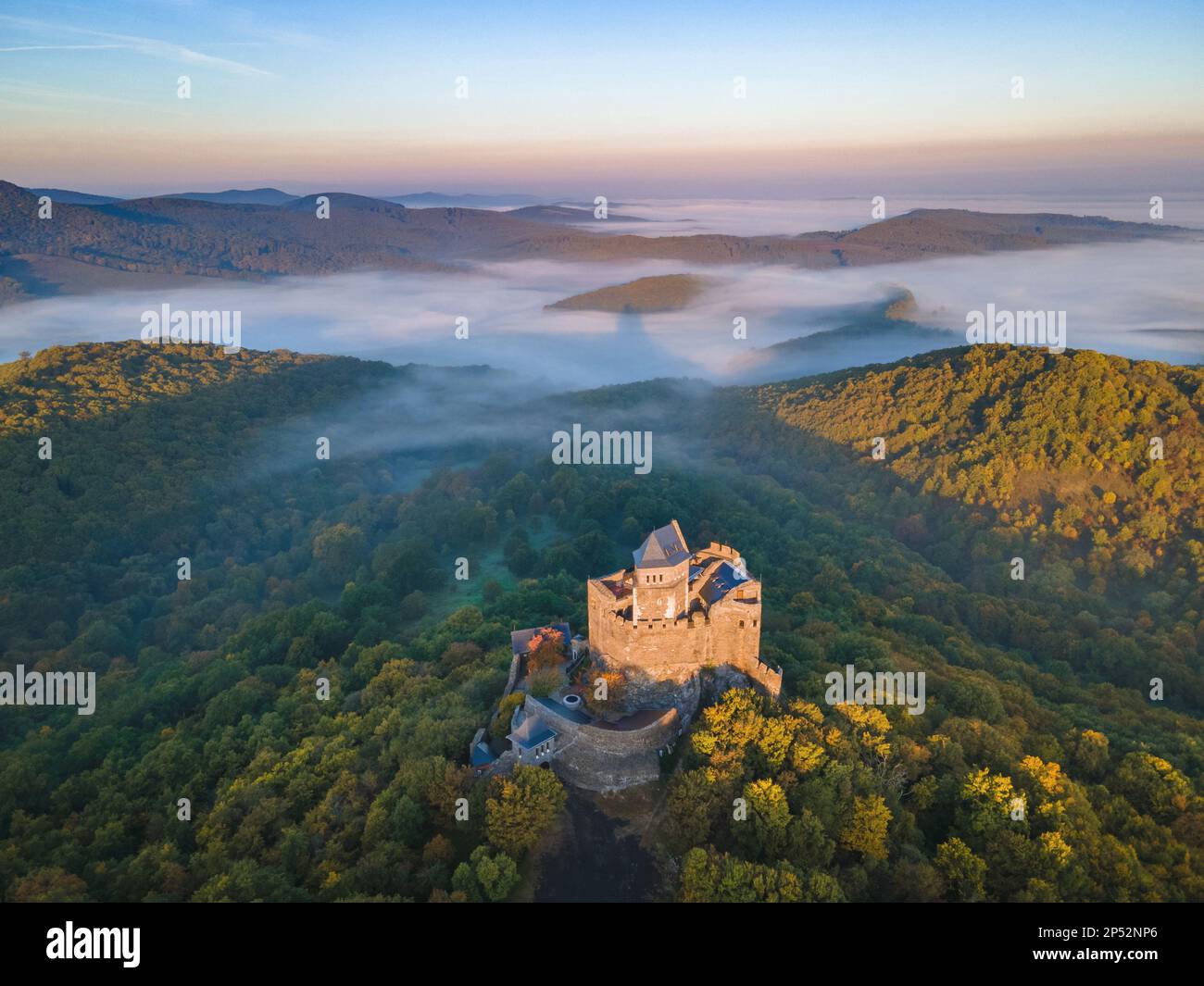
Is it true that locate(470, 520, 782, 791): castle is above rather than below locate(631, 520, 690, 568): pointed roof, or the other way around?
below

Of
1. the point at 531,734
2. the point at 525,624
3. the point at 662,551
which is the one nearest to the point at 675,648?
the point at 662,551

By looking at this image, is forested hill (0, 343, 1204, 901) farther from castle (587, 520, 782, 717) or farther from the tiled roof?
castle (587, 520, 782, 717)

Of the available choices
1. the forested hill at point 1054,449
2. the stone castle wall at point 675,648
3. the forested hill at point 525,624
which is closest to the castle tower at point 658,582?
the stone castle wall at point 675,648

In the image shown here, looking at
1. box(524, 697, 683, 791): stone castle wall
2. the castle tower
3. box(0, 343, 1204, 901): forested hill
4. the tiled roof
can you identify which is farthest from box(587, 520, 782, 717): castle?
the tiled roof

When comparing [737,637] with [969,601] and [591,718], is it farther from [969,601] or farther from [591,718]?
[969,601]

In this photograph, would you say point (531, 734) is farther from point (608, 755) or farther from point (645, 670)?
point (645, 670)
